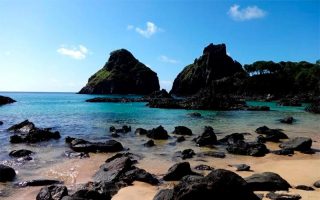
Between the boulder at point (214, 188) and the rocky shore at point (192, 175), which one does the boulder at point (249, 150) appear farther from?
the boulder at point (214, 188)

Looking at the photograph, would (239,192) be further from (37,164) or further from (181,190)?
(37,164)

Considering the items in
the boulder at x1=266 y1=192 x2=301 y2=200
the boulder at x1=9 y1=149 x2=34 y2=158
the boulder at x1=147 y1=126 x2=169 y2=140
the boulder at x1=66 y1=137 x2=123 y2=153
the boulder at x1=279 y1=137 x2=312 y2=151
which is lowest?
the boulder at x1=9 y1=149 x2=34 y2=158

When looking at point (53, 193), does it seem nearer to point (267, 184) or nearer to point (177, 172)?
point (177, 172)

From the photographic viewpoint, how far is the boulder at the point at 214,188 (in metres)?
12.5

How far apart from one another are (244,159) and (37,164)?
1534 cm

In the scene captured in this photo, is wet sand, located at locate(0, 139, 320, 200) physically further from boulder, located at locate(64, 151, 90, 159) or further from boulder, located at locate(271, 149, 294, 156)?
boulder, located at locate(64, 151, 90, 159)

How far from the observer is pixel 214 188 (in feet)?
41.5

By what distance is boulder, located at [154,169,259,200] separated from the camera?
12477 mm

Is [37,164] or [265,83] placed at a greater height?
[265,83]

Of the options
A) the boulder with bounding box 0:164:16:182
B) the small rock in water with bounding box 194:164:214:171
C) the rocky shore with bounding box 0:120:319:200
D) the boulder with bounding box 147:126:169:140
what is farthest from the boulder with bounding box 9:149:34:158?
the boulder with bounding box 147:126:169:140

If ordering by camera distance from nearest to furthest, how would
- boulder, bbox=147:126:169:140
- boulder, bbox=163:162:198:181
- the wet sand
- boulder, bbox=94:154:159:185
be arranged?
the wet sand
boulder, bbox=94:154:159:185
boulder, bbox=163:162:198:181
boulder, bbox=147:126:169:140

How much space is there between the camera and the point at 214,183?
12773mm

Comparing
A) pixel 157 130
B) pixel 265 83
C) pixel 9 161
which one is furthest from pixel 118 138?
pixel 265 83

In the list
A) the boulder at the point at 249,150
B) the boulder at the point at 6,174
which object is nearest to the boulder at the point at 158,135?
the boulder at the point at 249,150
